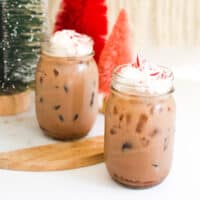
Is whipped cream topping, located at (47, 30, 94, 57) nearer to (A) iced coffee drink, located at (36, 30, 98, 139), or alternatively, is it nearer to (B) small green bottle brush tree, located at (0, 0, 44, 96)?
(A) iced coffee drink, located at (36, 30, 98, 139)

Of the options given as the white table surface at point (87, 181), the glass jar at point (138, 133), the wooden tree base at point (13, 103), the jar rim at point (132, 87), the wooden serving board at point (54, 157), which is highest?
the jar rim at point (132, 87)

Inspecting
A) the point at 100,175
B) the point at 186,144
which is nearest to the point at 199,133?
the point at 186,144

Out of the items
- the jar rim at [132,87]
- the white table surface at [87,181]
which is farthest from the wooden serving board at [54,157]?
the jar rim at [132,87]

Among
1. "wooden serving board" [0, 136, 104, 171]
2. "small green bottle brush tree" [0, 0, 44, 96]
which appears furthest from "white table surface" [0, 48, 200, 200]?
"small green bottle brush tree" [0, 0, 44, 96]

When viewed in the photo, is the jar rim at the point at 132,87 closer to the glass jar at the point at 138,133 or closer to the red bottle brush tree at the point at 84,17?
the glass jar at the point at 138,133

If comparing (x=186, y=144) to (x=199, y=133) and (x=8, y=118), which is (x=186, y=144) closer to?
(x=199, y=133)

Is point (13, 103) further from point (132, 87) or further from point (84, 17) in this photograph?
point (132, 87)

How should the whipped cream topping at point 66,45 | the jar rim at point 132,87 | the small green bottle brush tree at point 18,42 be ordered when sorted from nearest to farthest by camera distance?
the jar rim at point 132,87 < the whipped cream topping at point 66,45 < the small green bottle brush tree at point 18,42

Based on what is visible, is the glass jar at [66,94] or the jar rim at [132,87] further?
the glass jar at [66,94]
